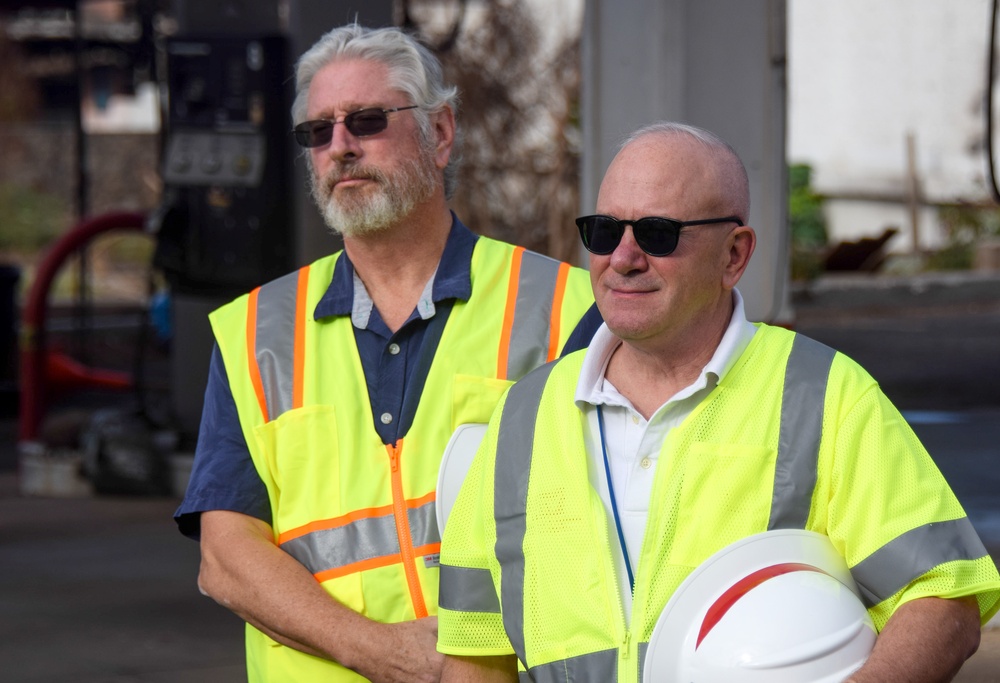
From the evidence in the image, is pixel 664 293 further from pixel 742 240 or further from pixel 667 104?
pixel 667 104

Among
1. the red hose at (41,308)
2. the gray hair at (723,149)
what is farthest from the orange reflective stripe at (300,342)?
the red hose at (41,308)

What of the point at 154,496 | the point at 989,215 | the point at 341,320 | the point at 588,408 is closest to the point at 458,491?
the point at 588,408

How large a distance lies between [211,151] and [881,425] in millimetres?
5655

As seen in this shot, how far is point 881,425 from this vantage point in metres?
2.20

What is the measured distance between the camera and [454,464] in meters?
2.61

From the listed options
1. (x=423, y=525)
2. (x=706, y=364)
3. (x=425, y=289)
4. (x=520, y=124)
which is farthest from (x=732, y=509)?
(x=520, y=124)

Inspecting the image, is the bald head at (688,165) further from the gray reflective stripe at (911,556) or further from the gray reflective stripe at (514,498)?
the gray reflective stripe at (911,556)

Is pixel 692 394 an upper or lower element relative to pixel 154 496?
upper

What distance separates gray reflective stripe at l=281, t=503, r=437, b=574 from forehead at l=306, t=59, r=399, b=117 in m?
0.77

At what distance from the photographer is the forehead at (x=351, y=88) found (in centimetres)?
293

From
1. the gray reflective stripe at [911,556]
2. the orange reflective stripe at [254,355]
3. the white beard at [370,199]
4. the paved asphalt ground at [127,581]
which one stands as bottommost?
the paved asphalt ground at [127,581]

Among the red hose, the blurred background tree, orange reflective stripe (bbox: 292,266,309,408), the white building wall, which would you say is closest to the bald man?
orange reflective stripe (bbox: 292,266,309,408)

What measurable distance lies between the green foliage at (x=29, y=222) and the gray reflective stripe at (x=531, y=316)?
22.7 metres

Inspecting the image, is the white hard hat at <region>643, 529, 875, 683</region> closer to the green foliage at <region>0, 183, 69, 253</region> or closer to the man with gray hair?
the man with gray hair
